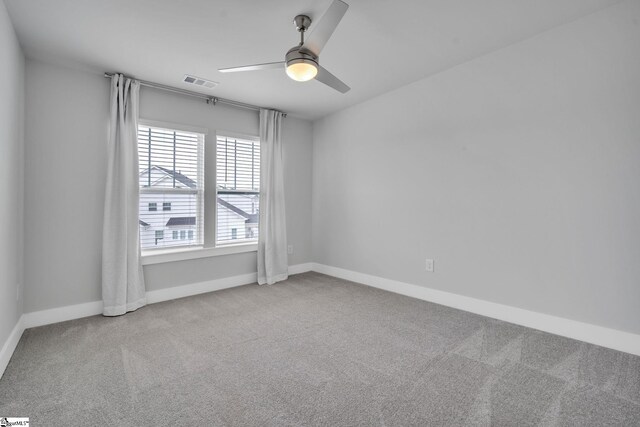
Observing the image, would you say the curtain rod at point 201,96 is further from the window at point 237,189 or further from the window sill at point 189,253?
the window sill at point 189,253

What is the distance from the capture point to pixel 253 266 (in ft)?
14.4

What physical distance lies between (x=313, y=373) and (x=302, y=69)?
2.11 metres

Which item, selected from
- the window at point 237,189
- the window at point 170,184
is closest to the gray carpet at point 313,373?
the window at point 170,184

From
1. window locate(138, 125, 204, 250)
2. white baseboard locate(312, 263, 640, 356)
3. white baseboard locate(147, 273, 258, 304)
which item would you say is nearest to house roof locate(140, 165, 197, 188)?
window locate(138, 125, 204, 250)

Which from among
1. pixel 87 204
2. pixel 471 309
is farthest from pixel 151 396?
pixel 471 309

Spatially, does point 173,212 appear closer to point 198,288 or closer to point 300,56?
point 198,288

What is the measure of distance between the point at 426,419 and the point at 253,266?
3.18m

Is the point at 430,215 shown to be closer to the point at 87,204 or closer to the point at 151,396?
the point at 151,396

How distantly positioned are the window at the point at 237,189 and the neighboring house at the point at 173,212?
12 mm

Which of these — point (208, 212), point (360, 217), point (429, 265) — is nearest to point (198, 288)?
point (208, 212)

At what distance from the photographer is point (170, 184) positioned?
369 cm

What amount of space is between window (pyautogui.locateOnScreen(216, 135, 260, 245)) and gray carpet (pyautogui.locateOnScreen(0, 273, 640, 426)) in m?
1.38

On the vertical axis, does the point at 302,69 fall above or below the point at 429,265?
above

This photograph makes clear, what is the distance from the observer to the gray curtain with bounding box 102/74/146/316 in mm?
3148
